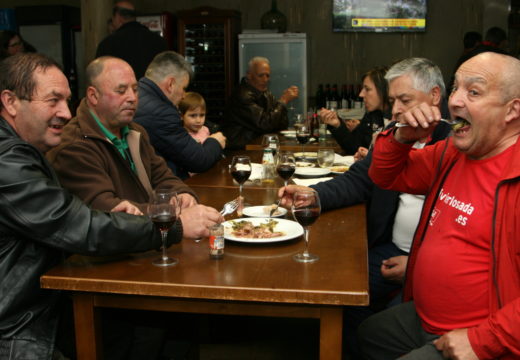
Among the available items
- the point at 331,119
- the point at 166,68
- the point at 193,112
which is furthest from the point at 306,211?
the point at 193,112

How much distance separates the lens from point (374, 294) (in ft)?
8.48

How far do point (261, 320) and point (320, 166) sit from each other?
0.98m

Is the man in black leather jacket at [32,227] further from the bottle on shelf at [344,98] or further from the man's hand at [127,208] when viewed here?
the bottle on shelf at [344,98]

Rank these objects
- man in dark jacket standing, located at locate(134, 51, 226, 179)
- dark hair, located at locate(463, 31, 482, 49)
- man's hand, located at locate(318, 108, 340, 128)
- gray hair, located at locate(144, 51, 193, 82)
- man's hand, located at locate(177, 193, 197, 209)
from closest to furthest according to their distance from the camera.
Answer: man's hand, located at locate(177, 193, 197, 209), man in dark jacket standing, located at locate(134, 51, 226, 179), gray hair, located at locate(144, 51, 193, 82), man's hand, located at locate(318, 108, 340, 128), dark hair, located at locate(463, 31, 482, 49)

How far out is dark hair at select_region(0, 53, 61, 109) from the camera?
5.81 feet

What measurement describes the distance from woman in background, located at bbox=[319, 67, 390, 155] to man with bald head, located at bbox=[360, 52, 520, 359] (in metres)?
2.44

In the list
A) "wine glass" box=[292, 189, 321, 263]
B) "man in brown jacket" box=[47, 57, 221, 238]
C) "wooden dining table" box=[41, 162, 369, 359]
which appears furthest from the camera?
"man in brown jacket" box=[47, 57, 221, 238]

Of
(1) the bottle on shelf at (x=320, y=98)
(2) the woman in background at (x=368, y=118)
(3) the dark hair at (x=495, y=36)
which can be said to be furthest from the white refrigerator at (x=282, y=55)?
(2) the woman in background at (x=368, y=118)

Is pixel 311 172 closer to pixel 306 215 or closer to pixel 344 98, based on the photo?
pixel 306 215

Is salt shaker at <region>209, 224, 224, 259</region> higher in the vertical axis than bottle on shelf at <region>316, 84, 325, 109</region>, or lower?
lower

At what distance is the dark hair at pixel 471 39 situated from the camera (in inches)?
277

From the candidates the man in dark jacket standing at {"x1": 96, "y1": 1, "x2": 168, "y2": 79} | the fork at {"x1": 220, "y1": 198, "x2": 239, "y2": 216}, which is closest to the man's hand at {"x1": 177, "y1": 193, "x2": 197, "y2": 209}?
the fork at {"x1": 220, "y1": 198, "x2": 239, "y2": 216}

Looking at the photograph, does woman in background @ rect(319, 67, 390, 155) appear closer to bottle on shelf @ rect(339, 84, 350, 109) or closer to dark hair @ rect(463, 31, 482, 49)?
bottle on shelf @ rect(339, 84, 350, 109)

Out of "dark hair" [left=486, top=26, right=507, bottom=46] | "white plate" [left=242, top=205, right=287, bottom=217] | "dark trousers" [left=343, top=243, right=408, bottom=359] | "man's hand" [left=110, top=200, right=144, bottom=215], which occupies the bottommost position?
"dark trousers" [left=343, top=243, right=408, bottom=359]
